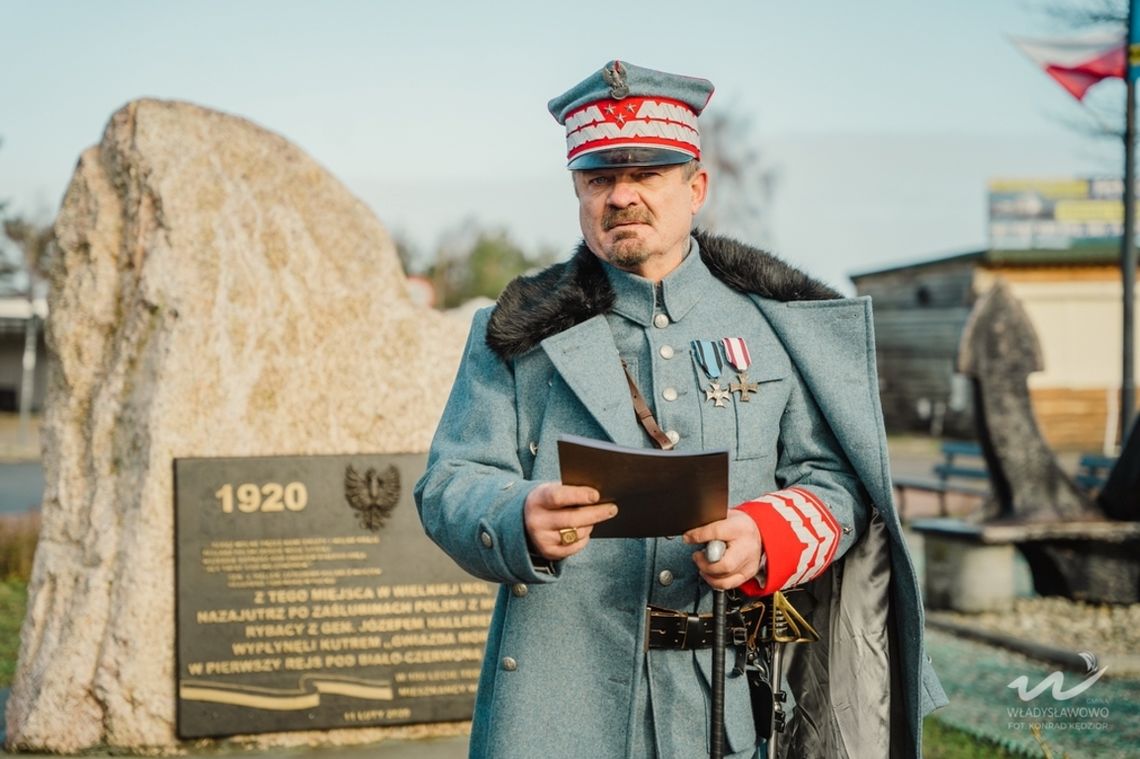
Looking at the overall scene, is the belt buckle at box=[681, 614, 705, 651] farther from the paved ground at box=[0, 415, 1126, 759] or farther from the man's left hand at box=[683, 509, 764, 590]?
the paved ground at box=[0, 415, 1126, 759]

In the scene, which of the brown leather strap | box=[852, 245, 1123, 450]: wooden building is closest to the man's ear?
the brown leather strap

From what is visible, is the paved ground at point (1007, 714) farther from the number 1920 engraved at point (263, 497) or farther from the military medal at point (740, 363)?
the military medal at point (740, 363)

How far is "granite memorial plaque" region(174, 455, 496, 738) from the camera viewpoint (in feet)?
15.6

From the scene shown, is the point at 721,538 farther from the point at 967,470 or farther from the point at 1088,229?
the point at 1088,229

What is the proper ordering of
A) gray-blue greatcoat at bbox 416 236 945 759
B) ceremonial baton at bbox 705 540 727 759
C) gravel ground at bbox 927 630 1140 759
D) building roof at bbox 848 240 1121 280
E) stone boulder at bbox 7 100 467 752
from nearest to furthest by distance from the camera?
ceremonial baton at bbox 705 540 727 759
gray-blue greatcoat at bbox 416 236 945 759
stone boulder at bbox 7 100 467 752
gravel ground at bbox 927 630 1140 759
building roof at bbox 848 240 1121 280

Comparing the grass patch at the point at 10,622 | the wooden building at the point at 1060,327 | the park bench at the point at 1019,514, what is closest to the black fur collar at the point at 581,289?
the grass patch at the point at 10,622

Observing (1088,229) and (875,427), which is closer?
(875,427)

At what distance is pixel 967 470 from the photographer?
38.5 ft

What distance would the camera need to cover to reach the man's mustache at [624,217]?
2.46 m

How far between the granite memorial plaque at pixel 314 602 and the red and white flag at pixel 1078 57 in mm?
8185

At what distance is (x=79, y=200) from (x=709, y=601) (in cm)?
384

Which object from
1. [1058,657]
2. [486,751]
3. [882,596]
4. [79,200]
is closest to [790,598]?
[882,596]

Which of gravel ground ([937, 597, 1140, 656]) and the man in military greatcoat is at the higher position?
the man in military greatcoat

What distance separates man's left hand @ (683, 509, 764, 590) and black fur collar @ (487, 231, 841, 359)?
0.57m
